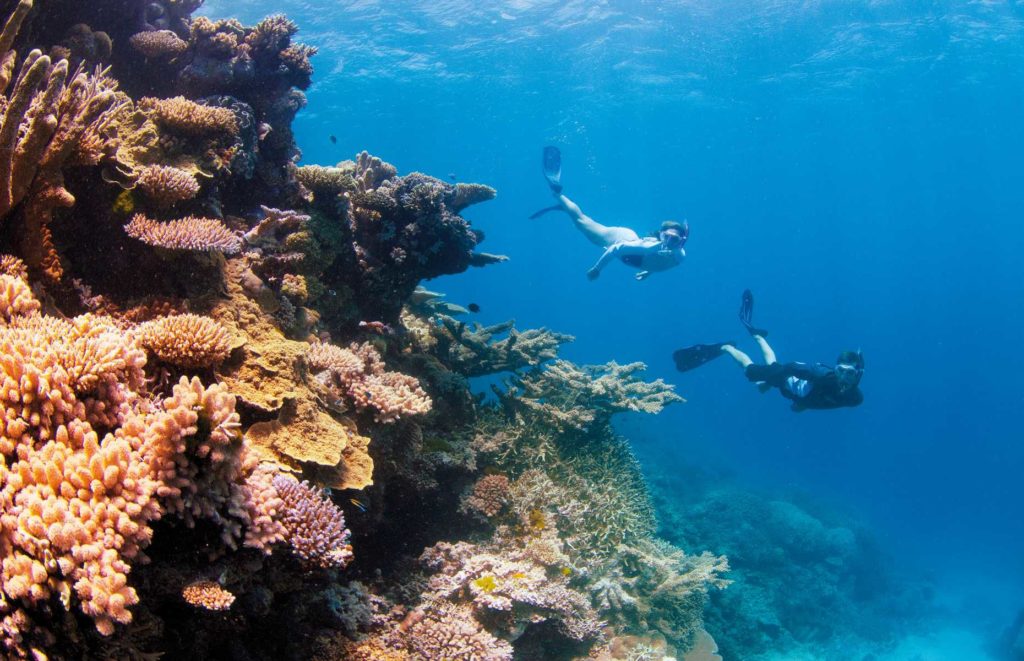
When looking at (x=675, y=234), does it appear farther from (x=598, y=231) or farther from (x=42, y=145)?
(x=42, y=145)

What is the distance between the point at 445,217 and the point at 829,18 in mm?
→ 30909

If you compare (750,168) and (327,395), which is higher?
(750,168)

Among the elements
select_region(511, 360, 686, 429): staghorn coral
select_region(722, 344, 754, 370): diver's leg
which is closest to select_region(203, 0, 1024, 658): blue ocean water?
select_region(722, 344, 754, 370): diver's leg

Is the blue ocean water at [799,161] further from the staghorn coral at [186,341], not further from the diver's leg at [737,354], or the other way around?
the staghorn coral at [186,341]

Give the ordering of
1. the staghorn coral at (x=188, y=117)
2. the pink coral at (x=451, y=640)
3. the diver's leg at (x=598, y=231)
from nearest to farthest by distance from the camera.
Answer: the pink coral at (x=451, y=640), the staghorn coral at (x=188, y=117), the diver's leg at (x=598, y=231)

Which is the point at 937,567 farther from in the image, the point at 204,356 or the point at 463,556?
the point at 204,356

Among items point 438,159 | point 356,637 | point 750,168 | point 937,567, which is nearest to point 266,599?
point 356,637

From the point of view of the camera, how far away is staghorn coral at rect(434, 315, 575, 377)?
8.54m

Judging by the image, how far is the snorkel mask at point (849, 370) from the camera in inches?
489

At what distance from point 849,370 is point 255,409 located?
509 inches

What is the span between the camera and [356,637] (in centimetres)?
404

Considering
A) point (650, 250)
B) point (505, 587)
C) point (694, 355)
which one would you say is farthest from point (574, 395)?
point (694, 355)

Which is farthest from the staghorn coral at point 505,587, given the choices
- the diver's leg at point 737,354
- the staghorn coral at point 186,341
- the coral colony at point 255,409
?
the diver's leg at point 737,354

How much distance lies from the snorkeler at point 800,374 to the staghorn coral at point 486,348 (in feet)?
24.1
